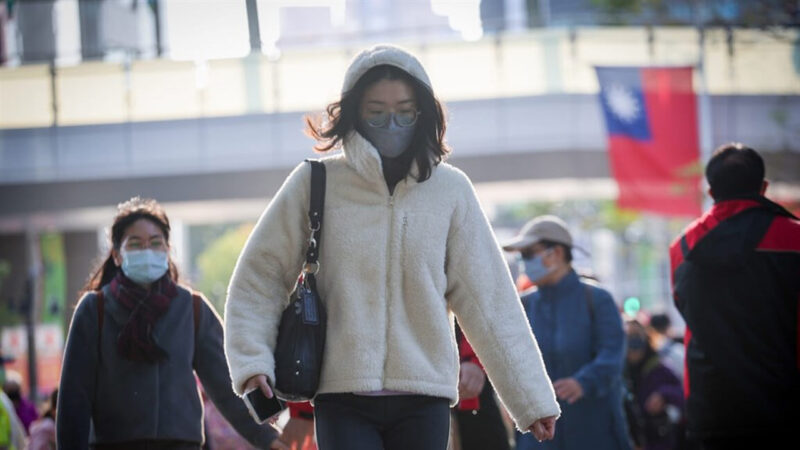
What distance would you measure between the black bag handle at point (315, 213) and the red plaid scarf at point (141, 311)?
6.02ft

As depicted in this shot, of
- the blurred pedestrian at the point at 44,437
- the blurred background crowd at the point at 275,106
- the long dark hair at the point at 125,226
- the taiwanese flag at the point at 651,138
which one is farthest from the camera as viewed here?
the blurred background crowd at the point at 275,106

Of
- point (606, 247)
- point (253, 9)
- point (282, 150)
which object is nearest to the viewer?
point (253, 9)

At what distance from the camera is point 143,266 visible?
21.9ft

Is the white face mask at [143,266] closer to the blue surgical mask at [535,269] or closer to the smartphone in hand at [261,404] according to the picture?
the smartphone in hand at [261,404]

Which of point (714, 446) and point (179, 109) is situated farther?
point (179, 109)

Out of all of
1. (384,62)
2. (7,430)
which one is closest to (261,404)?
(384,62)

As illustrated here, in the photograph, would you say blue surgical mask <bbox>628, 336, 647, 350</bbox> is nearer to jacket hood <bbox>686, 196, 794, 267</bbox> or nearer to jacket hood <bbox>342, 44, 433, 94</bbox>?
jacket hood <bbox>686, 196, 794, 267</bbox>

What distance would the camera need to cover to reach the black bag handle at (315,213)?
4719 mm

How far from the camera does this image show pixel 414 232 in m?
4.77

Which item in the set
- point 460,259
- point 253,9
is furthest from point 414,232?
point 253,9

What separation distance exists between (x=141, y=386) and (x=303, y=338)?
196 centimetres

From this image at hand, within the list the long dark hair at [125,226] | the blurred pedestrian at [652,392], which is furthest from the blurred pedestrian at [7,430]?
the blurred pedestrian at [652,392]

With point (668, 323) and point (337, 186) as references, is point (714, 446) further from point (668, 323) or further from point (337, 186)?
point (668, 323)

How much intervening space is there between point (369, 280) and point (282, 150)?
86.9ft
